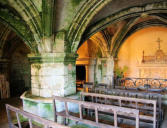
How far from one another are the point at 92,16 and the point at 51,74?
5.86 ft

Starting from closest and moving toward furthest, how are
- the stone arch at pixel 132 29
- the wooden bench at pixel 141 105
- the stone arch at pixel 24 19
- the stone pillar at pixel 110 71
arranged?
the wooden bench at pixel 141 105
the stone arch at pixel 24 19
the stone arch at pixel 132 29
the stone pillar at pixel 110 71

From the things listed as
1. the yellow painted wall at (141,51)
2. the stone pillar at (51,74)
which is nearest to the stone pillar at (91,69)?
the yellow painted wall at (141,51)

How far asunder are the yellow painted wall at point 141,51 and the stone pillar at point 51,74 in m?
6.25

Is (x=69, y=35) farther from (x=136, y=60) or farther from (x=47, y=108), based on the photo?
(x=136, y=60)

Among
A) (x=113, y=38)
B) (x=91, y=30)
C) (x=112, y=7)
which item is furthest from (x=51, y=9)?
(x=113, y=38)

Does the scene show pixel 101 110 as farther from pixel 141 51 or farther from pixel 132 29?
pixel 141 51

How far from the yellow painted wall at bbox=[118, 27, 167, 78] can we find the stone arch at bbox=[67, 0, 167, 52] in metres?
4.24

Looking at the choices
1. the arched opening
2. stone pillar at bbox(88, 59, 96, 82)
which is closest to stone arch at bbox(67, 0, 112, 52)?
the arched opening

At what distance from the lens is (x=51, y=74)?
3.25 metres

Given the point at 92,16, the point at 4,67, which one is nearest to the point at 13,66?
the point at 4,67

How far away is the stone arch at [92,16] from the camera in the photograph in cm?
335

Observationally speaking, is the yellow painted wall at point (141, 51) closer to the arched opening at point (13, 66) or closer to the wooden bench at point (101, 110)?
the arched opening at point (13, 66)

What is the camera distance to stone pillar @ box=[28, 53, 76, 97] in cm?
323

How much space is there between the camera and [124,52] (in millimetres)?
9094
